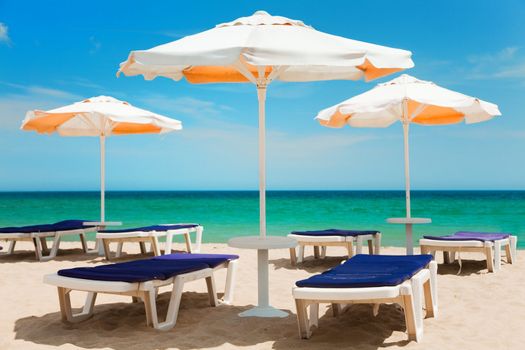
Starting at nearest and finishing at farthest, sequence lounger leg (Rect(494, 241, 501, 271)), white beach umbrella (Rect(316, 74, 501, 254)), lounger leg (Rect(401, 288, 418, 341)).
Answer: lounger leg (Rect(401, 288, 418, 341)) → white beach umbrella (Rect(316, 74, 501, 254)) → lounger leg (Rect(494, 241, 501, 271))

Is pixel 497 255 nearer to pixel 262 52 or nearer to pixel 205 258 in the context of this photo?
pixel 205 258

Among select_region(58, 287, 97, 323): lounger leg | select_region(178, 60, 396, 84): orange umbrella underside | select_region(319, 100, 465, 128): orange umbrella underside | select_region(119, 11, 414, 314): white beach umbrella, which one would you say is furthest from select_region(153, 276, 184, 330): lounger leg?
select_region(319, 100, 465, 128): orange umbrella underside

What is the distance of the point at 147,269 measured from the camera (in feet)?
13.6

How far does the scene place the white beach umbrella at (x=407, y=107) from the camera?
259 inches

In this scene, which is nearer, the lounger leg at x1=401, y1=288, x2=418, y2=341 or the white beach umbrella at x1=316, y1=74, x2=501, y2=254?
the lounger leg at x1=401, y1=288, x2=418, y2=341

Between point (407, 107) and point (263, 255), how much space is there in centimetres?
393

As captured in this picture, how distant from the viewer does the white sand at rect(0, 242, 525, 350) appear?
3676mm

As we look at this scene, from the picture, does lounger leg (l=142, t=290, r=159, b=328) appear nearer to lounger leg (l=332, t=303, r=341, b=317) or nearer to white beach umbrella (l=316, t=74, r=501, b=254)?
lounger leg (l=332, t=303, r=341, b=317)

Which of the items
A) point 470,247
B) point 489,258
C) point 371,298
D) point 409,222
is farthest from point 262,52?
point 489,258

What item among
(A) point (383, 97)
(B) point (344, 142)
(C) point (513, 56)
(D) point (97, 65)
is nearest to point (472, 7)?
(C) point (513, 56)

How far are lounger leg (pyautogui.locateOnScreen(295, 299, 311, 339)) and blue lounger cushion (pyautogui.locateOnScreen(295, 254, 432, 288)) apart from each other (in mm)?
190

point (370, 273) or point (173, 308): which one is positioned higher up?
point (370, 273)

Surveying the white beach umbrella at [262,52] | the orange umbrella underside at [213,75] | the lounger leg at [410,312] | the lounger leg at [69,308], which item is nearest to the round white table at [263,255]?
the white beach umbrella at [262,52]

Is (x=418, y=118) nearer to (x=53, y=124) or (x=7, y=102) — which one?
(x=53, y=124)
